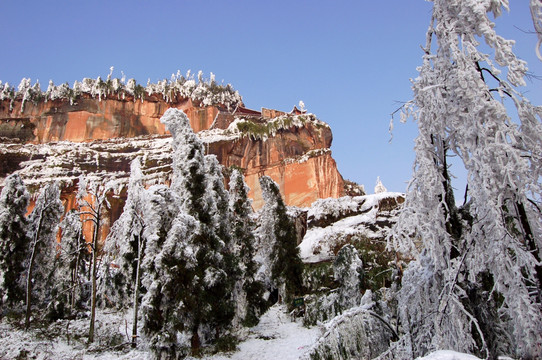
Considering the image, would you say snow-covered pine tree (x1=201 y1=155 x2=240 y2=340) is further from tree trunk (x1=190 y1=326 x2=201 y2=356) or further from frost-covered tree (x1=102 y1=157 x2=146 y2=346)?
frost-covered tree (x1=102 y1=157 x2=146 y2=346)

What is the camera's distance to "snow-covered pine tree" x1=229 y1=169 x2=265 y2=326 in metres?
22.5

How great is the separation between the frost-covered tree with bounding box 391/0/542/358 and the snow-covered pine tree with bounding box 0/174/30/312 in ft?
90.9

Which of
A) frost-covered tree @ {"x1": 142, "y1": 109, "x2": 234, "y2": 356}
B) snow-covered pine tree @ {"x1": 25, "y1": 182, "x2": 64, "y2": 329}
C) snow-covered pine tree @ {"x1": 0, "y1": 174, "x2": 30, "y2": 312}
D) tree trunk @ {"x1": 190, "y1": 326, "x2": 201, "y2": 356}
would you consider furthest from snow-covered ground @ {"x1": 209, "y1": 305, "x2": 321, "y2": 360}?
snow-covered pine tree @ {"x1": 25, "y1": 182, "x2": 64, "y2": 329}

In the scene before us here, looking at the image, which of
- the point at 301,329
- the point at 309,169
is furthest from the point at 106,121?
the point at 301,329

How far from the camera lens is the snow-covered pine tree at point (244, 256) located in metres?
22.5

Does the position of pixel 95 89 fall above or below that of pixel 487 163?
above

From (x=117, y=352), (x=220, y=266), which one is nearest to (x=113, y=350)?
(x=117, y=352)

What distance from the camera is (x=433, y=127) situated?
5.08 meters

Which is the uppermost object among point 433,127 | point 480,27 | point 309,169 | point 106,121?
point 106,121

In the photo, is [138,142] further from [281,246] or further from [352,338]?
[352,338]

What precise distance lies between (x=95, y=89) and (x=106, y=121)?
6.91 meters

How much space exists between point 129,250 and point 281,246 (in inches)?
384

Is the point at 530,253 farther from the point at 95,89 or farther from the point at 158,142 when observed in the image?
the point at 95,89

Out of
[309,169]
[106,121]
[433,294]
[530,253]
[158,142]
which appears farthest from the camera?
[106,121]
